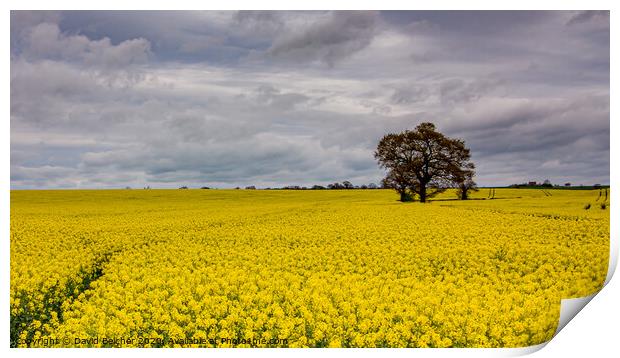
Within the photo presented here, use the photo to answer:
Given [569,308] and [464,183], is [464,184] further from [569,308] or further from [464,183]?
[569,308]

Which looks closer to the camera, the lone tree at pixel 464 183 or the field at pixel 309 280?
the field at pixel 309 280

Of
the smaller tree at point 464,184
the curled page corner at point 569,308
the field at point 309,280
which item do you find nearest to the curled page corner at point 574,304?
the curled page corner at point 569,308

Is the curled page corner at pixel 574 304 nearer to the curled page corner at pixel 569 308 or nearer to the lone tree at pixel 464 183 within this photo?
the curled page corner at pixel 569 308

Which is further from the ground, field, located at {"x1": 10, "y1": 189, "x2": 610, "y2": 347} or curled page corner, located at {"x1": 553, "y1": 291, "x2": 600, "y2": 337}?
field, located at {"x1": 10, "y1": 189, "x2": 610, "y2": 347}

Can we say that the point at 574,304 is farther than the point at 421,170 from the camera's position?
No

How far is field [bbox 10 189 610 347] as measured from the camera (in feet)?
23.1

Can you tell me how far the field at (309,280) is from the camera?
278 inches

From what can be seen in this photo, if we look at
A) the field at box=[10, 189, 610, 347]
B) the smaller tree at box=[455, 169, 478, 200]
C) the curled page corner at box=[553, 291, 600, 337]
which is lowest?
the curled page corner at box=[553, 291, 600, 337]

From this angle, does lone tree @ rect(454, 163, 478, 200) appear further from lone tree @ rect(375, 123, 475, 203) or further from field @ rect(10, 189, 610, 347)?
field @ rect(10, 189, 610, 347)

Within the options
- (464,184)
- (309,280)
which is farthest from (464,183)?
(309,280)

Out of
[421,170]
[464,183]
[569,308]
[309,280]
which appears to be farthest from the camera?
[421,170]

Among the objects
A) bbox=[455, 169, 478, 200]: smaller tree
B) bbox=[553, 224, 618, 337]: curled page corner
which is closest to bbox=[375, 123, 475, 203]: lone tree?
bbox=[455, 169, 478, 200]: smaller tree

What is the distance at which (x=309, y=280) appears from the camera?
862cm
